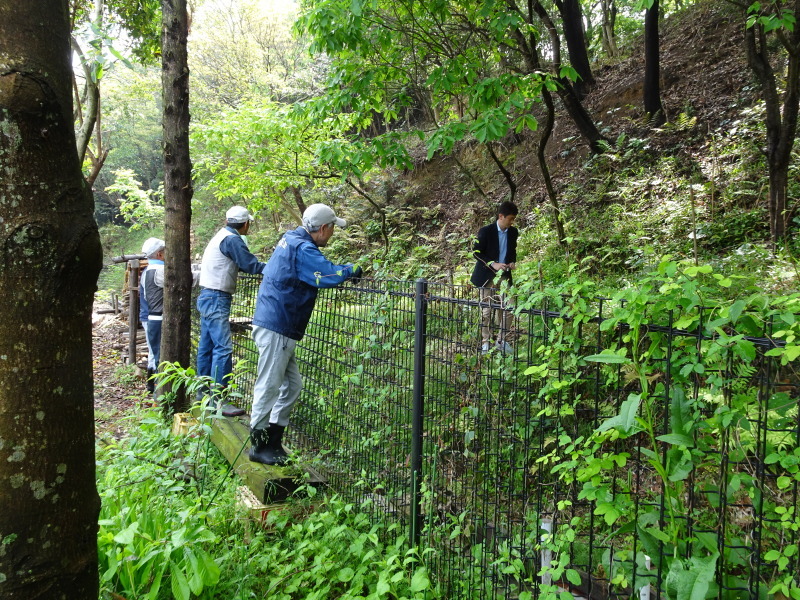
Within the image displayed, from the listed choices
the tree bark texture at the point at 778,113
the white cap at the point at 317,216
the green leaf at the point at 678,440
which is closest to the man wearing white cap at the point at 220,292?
the white cap at the point at 317,216

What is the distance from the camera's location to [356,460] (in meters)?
4.45

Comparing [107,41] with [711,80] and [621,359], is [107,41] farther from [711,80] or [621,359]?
[711,80]

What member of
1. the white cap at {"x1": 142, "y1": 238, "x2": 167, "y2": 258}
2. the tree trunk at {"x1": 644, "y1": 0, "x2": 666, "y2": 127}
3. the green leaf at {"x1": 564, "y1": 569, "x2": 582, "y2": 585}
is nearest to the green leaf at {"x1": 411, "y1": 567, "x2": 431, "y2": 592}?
the green leaf at {"x1": 564, "y1": 569, "x2": 582, "y2": 585}

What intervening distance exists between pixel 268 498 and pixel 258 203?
1064 centimetres

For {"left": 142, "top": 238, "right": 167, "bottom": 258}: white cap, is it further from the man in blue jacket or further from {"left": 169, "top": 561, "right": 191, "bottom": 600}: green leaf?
{"left": 169, "top": 561, "right": 191, "bottom": 600}: green leaf

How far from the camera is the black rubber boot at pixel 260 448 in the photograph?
4.53m

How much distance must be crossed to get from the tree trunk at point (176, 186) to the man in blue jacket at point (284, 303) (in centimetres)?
226

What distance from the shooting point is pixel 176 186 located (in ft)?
20.1

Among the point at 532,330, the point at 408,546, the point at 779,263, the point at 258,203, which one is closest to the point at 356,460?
the point at 408,546

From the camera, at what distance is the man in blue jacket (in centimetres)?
430

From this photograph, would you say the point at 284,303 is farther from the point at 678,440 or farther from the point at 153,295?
the point at 153,295

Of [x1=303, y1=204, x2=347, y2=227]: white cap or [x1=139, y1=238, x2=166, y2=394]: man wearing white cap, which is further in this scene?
[x1=139, y1=238, x2=166, y2=394]: man wearing white cap

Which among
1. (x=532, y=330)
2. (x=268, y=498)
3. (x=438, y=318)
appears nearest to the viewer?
(x=532, y=330)

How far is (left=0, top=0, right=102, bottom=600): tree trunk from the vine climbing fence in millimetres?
1903
